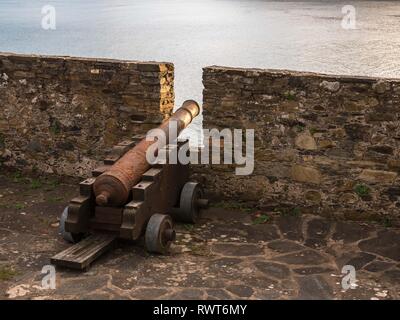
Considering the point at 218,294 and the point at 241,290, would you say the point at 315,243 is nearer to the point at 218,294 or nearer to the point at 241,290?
the point at 241,290

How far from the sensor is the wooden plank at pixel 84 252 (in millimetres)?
5227

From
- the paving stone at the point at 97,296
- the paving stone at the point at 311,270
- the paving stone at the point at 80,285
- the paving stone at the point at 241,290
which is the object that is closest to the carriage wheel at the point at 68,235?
the paving stone at the point at 80,285

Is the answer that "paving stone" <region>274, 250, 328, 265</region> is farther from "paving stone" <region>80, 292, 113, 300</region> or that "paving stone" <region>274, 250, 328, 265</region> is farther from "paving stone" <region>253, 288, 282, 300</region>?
"paving stone" <region>80, 292, 113, 300</region>

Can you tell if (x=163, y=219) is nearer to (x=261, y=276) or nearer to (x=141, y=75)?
(x=261, y=276)

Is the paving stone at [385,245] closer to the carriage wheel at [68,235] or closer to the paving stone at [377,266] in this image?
the paving stone at [377,266]

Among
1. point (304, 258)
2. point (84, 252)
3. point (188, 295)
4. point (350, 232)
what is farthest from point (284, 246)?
point (84, 252)

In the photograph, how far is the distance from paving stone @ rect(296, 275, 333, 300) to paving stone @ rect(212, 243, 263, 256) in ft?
2.40

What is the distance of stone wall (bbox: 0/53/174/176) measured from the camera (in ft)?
23.4

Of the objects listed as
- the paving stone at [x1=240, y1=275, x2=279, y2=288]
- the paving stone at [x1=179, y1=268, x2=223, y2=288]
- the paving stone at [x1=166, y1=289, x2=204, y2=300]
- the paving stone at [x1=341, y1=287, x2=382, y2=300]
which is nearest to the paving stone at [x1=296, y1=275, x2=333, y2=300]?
the paving stone at [x1=341, y1=287, x2=382, y2=300]

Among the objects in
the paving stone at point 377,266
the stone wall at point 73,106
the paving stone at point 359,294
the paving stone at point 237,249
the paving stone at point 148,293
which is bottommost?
the paving stone at point 359,294

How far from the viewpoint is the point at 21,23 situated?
52.2 meters

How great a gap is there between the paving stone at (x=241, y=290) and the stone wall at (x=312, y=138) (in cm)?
203

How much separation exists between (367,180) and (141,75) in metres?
2.99
